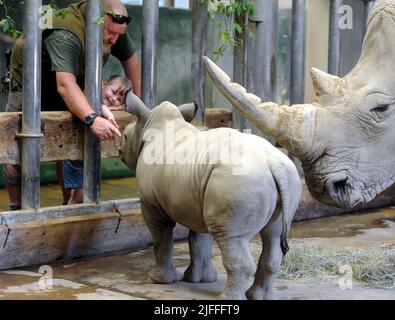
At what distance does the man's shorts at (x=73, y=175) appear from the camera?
5727mm

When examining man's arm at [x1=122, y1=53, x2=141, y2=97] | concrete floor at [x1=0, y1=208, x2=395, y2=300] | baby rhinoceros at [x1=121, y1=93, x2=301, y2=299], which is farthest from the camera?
man's arm at [x1=122, y1=53, x2=141, y2=97]

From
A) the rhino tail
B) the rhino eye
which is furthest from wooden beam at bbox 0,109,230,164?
the rhino eye

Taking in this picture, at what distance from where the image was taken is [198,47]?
5.82m

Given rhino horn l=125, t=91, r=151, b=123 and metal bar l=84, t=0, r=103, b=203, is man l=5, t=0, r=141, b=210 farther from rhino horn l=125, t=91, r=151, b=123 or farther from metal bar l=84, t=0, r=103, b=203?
rhino horn l=125, t=91, r=151, b=123

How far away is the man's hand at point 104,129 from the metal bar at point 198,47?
2.84 feet

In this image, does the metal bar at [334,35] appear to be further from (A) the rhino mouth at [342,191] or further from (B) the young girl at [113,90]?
(A) the rhino mouth at [342,191]

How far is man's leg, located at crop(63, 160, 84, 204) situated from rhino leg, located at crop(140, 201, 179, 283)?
130 centimetres

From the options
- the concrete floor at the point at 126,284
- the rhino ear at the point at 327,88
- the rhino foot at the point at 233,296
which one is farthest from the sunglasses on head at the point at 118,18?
the rhino foot at the point at 233,296

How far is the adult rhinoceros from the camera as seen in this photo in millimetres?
4062

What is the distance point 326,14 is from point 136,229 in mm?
4071

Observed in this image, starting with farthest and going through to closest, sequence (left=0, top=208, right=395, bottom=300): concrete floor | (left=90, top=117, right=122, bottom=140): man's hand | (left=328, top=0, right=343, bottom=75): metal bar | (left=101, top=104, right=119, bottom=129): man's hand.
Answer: (left=328, top=0, right=343, bottom=75): metal bar → (left=101, top=104, right=119, bottom=129): man's hand → (left=90, top=117, right=122, bottom=140): man's hand → (left=0, top=208, right=395, bottom=300): concrete floor

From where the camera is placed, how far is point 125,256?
5.23m

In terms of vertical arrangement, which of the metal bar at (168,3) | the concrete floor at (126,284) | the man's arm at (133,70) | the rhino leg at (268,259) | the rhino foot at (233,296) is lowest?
the concrete floor at (126,284)

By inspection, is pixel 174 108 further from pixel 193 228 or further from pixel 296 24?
pixel 296 24
